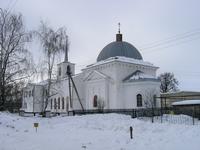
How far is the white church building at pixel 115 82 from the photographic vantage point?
1503 inches

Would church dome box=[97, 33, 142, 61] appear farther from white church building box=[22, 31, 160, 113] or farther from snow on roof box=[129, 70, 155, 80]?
snow on roof box=[129, 70, 155, 80]

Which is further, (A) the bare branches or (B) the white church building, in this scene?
(A) the bare branches

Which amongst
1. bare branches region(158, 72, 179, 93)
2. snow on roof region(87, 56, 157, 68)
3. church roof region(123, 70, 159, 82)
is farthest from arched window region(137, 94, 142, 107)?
bare branches region(158, 72, 179, 93)

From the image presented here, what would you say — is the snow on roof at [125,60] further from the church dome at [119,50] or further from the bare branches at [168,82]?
the bare branches at [168,82]

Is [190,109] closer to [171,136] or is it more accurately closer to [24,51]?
[171,136]

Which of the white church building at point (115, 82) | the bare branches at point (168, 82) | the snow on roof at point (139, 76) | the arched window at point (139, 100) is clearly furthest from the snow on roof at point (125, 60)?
the bare branches at point (168, 82)

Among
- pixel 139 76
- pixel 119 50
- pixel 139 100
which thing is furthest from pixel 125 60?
pixel 139 100

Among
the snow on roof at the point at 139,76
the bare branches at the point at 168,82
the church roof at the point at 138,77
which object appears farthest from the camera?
the bare branches at the point at 168,82

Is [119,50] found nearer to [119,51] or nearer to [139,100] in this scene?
[119,51]

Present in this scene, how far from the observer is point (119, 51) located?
4412 cm

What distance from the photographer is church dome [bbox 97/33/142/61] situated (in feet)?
145

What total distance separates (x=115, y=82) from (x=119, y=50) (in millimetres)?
6001

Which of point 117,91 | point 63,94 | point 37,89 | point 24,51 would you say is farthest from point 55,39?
point 37,89

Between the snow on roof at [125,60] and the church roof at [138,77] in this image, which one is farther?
the snow on roof at [125,60]
